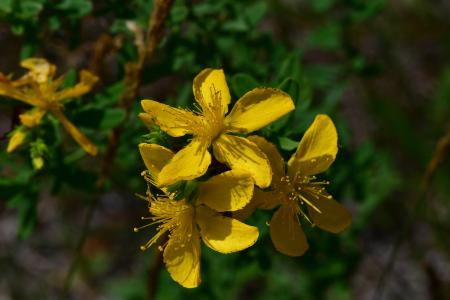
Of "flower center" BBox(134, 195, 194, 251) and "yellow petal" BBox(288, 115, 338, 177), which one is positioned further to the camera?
"flower center" BBox(134, 195, 194, 251)

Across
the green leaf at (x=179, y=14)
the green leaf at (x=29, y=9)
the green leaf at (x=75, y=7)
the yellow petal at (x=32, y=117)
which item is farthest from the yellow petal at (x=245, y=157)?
the green leaf at (x=29, y=9)

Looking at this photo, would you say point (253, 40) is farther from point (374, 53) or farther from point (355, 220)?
point (374, 53)

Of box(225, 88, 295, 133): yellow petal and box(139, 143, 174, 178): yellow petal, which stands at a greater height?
box(225, 88, 295, 133): yellow petal

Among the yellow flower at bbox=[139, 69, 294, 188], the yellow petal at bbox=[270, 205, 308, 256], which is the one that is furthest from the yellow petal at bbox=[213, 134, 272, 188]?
the yellow petal at bbox=[270, 205, 308, 256]

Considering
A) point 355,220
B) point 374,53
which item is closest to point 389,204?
point 355,220

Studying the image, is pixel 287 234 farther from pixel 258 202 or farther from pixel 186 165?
pixel 186 165

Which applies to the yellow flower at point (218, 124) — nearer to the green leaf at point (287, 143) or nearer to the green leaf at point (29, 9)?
the green leaf at point (287, 143)

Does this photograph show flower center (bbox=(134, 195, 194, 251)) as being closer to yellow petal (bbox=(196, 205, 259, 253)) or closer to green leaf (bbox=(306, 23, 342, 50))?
yellow petal (bbox=(196, 205, 259, 253))

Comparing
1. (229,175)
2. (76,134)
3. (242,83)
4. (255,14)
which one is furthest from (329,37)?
(229,175)
